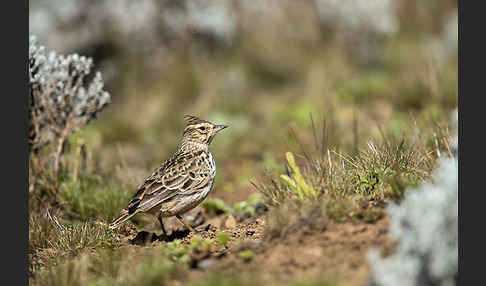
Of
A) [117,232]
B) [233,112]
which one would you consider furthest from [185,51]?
[117,232]

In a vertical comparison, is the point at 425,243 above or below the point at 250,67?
below

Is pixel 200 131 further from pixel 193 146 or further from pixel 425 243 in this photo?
pixel 425 243

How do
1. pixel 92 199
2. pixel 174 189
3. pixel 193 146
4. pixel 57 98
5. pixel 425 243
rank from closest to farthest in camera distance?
1. pixel 425 243
2. pixel 174 189
3. pixel 193 146
4. pixel 92 199
5. pixel 57 98

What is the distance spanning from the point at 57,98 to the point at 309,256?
4.33 meters

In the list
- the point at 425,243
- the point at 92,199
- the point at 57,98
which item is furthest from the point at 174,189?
the point at 425,243

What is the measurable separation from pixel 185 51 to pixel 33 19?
3772 mm

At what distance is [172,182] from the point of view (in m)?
5.98

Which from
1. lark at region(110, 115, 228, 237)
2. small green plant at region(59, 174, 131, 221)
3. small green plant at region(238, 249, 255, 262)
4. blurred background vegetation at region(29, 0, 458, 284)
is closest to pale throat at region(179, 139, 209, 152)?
lark at region(110, 115, 228, 237)

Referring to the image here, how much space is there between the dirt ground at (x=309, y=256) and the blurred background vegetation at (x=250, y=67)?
3.64 metres

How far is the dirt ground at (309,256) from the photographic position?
4.17 metres

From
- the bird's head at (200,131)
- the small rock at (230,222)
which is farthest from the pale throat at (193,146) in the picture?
the small rock at (230,222)

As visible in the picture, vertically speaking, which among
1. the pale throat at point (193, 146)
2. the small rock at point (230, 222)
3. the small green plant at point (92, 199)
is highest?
the pale throat at point (193, 146)

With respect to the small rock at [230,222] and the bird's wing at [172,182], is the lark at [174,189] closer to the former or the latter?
the bird's wing at [172,182]

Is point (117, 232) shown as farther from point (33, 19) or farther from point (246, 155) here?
point (33, 19)
